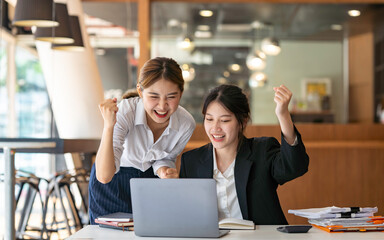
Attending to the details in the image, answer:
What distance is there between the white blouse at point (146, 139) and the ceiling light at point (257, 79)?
8379 mm

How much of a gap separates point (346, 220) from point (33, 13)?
8.21 feet

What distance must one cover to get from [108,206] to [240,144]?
65cm

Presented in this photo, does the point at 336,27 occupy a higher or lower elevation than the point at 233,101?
higher

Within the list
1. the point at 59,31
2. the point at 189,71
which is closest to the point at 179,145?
the point at 59,31

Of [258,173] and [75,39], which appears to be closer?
[258,173]

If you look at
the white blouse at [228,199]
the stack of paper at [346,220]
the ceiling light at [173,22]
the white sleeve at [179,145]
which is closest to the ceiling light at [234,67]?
the ceiling light at [173,22]

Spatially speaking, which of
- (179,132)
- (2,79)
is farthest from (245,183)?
(2,79)

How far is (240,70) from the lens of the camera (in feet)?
35.9

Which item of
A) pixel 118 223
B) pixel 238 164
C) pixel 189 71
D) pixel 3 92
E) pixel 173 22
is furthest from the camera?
pixel 189 71

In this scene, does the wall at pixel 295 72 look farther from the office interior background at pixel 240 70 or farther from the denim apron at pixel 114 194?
the denim apron at pixel 114 194

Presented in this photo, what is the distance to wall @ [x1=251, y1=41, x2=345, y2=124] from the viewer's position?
1084 cm

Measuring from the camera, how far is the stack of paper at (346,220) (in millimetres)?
1835

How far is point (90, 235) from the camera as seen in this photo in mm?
1735

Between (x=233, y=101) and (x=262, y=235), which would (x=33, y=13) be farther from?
(x=262, y=235)
